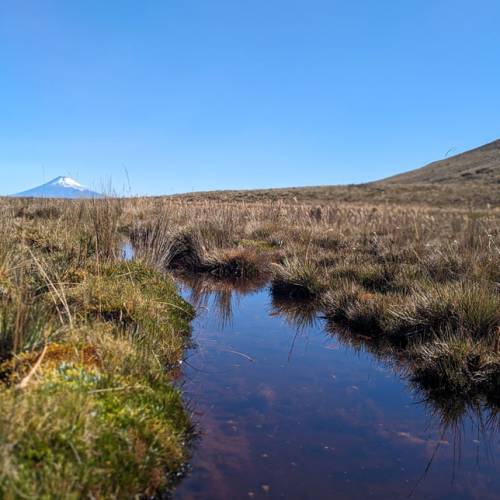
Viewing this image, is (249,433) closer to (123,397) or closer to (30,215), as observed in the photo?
(123,397)

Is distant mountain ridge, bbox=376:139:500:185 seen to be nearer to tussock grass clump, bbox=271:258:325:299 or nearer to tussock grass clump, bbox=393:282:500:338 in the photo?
tussock grass clump, bbox=271:258:325:299

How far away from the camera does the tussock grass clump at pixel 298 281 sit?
26.5 ft

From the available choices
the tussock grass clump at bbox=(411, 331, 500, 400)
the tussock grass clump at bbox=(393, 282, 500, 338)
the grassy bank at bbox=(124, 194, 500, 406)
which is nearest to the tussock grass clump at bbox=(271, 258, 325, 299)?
the grassy bank at bbox=(124, 194, 500, 406)

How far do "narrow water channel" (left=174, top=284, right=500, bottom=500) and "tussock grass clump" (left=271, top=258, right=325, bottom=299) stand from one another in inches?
86.5

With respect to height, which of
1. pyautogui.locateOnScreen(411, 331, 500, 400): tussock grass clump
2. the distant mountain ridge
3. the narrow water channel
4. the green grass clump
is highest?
the distant mountain ridge

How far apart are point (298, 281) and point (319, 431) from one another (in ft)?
15.2

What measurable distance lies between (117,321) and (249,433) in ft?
6.29

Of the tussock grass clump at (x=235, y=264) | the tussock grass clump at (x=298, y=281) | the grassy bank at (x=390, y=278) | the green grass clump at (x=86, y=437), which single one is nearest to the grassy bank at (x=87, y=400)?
the green grass clump at (x=86, y=437)

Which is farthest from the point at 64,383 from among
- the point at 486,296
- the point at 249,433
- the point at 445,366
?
the point at 486,296

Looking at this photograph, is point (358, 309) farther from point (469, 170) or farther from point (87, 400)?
point (469, 170)

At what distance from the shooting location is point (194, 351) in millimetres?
5438

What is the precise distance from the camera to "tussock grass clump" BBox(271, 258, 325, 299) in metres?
8.06

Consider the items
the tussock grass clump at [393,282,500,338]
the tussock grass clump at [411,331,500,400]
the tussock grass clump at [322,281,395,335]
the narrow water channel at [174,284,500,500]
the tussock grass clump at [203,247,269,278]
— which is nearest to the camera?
the narrow water channel at [174,284,500,500]

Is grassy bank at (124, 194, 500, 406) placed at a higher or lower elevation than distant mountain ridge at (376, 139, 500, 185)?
lower
